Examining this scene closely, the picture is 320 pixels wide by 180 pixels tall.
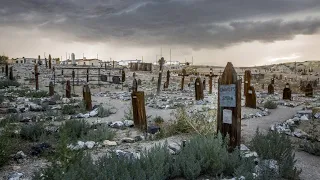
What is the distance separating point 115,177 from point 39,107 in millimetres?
11996

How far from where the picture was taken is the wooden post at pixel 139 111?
10.3 meters

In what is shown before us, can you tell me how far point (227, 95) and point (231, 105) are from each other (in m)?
0.23

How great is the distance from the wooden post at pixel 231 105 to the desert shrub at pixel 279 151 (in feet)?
1.56

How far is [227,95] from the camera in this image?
7125 millimetres

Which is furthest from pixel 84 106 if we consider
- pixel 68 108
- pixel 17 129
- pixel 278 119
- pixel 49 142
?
pixel 278 119

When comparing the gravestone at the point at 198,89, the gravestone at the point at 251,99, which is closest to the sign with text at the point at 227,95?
the gravestone at the point at 251,99

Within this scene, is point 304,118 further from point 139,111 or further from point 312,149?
point 139,111

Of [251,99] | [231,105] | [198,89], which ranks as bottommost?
[251,99]

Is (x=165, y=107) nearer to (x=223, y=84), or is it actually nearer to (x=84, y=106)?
(x=84, y=106)

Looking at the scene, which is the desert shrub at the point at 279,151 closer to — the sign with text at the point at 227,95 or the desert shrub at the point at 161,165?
the desert shrub at the point at 161,165

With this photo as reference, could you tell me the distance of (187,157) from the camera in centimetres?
579

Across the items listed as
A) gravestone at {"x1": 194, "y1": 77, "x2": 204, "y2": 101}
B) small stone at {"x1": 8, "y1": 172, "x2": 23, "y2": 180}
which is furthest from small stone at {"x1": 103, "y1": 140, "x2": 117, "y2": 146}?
gravestone at {"x1": 194, "y1": 77, "x2": 204, "y2": 101}

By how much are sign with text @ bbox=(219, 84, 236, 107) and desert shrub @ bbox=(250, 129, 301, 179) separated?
0.93 metres

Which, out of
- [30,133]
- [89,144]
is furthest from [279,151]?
[30,133]
